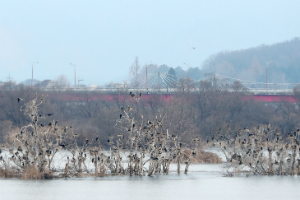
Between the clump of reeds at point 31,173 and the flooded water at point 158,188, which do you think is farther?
the clump of reeds at point 31,173

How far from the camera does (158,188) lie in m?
24.0

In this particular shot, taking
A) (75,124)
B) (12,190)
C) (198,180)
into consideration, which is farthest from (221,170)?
(75,124)

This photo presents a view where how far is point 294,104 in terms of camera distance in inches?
2611

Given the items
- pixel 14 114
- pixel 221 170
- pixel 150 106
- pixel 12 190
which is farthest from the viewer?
pixel 150 106

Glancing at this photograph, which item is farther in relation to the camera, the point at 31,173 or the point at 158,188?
the point at 31,173

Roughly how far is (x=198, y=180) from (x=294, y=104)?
4224cm

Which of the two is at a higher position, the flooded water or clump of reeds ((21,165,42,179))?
clump of reeds ((21,165,42,179))

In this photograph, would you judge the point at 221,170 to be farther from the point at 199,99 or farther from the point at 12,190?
the point at 199,99

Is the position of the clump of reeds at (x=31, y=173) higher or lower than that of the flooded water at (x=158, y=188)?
higher

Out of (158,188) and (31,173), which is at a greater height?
(31,173)

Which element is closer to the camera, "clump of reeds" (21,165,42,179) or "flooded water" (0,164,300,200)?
"flooded water" (0,164,300,200)

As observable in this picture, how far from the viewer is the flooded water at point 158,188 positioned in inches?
875

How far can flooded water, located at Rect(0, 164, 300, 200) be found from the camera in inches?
875

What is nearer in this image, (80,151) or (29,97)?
(80,151)
